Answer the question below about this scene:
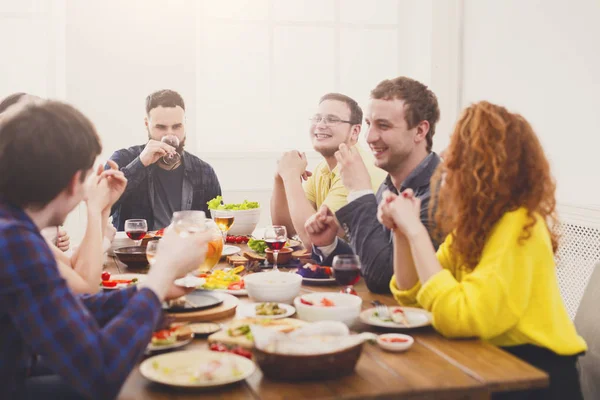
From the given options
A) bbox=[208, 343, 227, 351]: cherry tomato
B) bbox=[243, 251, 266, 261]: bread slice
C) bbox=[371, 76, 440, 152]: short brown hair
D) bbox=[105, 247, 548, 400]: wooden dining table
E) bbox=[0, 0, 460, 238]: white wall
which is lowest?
bbox=[105, 247, 548, 400]: wooden dining table

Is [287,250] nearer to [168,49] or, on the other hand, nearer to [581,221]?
[581,221]

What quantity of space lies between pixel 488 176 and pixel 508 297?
0.31m

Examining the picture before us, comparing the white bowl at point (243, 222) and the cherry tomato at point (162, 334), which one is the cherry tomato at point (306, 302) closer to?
the cherry tomato at point (162, 334)

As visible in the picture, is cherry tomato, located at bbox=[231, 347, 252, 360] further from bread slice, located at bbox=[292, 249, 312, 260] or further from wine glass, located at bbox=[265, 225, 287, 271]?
bread slice, located at bbox=[292, 249, 312, 260]

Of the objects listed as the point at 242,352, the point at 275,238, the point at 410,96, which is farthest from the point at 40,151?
the point at 410,96

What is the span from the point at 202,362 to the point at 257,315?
39 centimetres

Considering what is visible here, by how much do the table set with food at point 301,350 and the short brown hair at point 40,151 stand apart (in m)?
0.39

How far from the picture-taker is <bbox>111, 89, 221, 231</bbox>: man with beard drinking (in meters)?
3.80

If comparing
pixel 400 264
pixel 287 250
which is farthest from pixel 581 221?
pixel 400 264

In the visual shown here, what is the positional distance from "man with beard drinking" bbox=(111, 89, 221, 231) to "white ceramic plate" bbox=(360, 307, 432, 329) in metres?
2.23

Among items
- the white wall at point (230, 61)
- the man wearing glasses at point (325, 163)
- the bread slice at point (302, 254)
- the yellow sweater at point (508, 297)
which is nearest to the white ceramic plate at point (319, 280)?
the bread slice at point (302, 254)

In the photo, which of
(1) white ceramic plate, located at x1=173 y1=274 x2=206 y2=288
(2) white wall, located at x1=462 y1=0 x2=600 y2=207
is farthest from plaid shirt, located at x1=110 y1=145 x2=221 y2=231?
(2) white wall, located at x1=462 y1=0 x2=600 y2=207

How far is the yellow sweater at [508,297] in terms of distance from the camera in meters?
1.57

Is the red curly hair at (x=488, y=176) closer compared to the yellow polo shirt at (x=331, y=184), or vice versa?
the red curly hair at (x=488, y=176)
